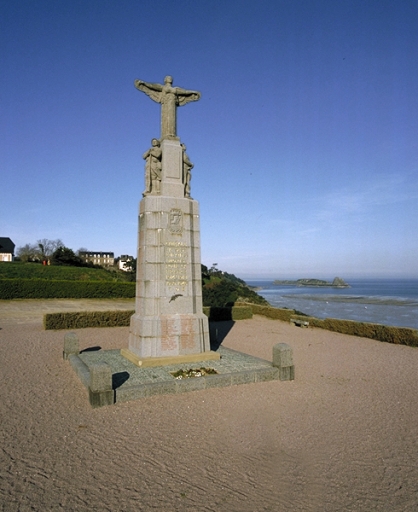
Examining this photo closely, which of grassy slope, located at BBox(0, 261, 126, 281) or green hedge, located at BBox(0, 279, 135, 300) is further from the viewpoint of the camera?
grassy slope, located at BBox(0, 261, 126, 281)

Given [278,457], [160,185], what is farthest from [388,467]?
[160,185]

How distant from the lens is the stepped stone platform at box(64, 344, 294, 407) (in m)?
7.44

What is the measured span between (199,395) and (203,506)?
3.74 metres

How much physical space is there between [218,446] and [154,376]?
10.7 ft

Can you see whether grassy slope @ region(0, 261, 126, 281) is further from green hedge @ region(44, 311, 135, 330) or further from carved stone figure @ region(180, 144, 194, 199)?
carved stone figure @ region(180, 144, 194, 199)

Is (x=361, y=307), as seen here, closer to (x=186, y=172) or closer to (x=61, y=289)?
(x=61, y=289)

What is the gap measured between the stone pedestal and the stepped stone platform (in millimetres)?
438

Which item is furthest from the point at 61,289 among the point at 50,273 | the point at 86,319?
the point at 86,319

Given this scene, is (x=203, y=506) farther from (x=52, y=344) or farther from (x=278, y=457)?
(x=52, y=344)

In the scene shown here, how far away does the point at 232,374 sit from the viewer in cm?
886

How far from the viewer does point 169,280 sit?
10375 mm

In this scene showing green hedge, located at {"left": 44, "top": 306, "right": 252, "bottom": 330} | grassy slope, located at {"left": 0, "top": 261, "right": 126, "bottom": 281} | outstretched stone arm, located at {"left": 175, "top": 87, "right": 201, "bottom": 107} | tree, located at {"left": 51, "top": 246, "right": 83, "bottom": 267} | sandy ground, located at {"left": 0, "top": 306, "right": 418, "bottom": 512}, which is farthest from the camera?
tree, located at {"left": 51, "top": 246, "right": 83, "bottom": 267}

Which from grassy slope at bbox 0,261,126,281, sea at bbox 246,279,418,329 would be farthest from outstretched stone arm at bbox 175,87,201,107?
grassy slope at bbox 0,261,126,281

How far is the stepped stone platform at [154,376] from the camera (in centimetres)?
744
